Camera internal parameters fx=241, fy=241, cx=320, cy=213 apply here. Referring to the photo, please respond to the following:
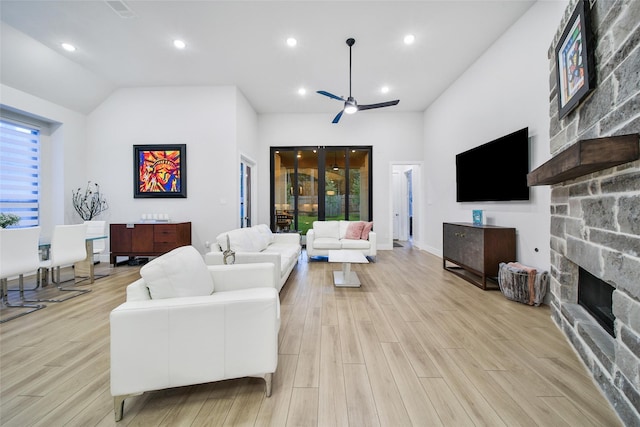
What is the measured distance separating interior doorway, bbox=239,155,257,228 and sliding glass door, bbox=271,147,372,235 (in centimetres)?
53

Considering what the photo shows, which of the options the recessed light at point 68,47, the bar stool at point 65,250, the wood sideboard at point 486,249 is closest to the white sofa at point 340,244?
the wood sideboard at point 486,249

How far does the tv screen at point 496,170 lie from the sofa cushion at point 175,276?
3583mm

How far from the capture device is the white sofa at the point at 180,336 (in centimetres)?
120

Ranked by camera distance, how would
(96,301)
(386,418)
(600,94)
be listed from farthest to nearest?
(96,301) < (600,94) < (386,418)

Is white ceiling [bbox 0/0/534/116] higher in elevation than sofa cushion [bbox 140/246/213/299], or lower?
higher

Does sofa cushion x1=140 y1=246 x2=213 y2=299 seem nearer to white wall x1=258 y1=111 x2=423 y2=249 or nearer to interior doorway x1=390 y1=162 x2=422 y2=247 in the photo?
white wall x1=258 y1=111 x2=423 y2=249

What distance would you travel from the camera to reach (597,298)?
1726mm

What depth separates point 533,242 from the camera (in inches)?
112

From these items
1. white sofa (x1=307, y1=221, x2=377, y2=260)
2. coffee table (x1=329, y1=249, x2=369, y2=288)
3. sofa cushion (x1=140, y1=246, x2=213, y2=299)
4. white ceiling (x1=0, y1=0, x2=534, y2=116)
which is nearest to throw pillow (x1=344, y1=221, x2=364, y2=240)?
white sofa (x1=307, y1=221, x2=377, y2=260)

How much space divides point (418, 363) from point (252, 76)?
15.9 ft

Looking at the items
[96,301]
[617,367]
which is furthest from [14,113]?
[617,367]

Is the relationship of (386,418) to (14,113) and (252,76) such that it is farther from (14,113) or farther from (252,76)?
(14,113)

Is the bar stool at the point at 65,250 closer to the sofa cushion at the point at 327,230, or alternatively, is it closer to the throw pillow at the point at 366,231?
the sofa cushion at the point at 327,230

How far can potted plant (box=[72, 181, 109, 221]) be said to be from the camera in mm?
4586
